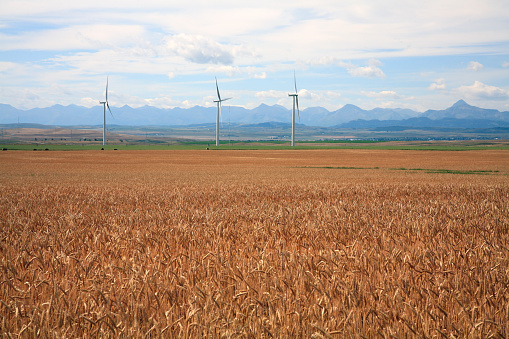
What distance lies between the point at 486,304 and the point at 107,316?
4.82 m

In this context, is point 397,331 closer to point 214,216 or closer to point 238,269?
point 238,269

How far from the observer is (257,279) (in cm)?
693

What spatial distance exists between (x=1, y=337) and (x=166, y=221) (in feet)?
28.9

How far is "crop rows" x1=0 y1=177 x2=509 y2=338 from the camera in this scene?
5027 mm

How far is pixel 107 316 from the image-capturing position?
17.0 feet

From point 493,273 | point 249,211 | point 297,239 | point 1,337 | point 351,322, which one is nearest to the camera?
point 1,337

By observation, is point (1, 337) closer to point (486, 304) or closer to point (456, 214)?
point (486, 304)

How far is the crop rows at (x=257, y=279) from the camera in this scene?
16.5 ft

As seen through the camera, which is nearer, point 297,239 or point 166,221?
point 297,239

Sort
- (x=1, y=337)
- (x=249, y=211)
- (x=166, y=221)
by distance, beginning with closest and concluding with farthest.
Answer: (x=1, y=337) → (x=166, y=221) → (x=249, y=211)

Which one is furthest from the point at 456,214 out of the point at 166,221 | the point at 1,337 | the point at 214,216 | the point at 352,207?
the point at 1,337

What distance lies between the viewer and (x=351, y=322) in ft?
16.8

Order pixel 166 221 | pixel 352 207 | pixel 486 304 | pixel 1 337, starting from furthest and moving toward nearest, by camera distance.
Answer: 1. pixel 352 207
2. pixel 166 221
3. pixel 486 304
4. pixel 1 337

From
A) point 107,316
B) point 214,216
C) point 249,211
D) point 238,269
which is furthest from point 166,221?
point 107,316
